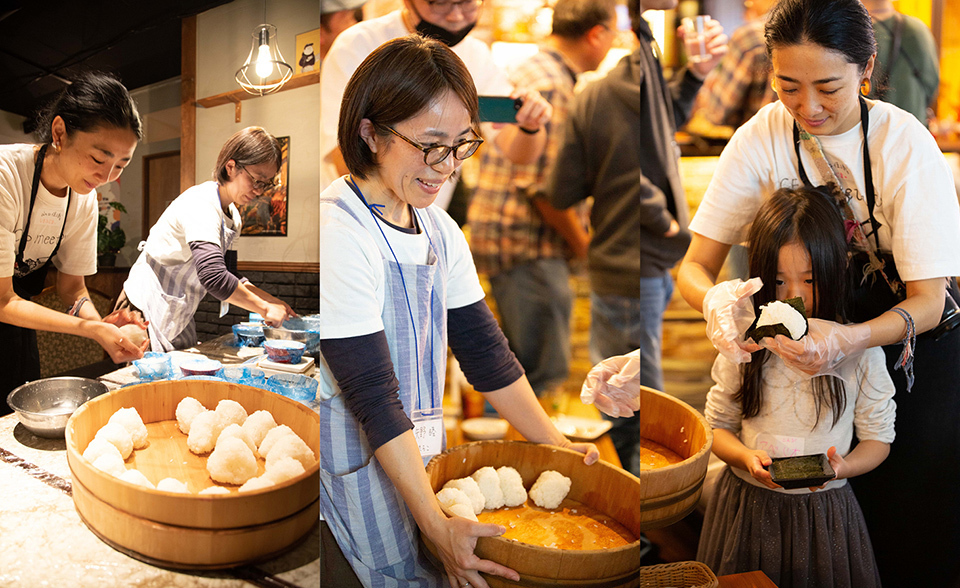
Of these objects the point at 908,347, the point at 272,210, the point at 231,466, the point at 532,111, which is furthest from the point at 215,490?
the point at 908,347

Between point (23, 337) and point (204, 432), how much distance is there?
58 centimetres

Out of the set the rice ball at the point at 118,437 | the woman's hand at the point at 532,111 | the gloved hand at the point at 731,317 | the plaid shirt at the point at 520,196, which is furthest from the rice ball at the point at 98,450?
the gloved hand at the point at 731,317

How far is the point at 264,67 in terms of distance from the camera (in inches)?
52.3

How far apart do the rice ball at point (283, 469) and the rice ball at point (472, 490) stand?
0.35 meters

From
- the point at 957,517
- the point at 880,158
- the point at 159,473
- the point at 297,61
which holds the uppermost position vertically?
the point at 297,61

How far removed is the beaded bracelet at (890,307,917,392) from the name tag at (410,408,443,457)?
1340 millimetres

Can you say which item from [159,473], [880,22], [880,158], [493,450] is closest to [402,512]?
[493,450]

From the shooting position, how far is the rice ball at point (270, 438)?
4.25ft

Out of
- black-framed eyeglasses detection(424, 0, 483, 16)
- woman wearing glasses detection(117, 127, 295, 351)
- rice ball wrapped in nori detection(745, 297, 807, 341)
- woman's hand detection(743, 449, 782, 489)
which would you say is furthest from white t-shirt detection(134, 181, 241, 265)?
woman's hand detection(743, 449, 782, 489)

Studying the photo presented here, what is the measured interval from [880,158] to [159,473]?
6.76ft

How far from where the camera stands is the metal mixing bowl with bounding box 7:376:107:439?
1.37m

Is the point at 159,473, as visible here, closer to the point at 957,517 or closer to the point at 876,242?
the point at 876,242

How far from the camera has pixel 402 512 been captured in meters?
1.32

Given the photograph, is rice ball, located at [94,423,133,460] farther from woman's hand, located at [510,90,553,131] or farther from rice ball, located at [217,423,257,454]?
woman's hand, located at [510,90,553,131]
